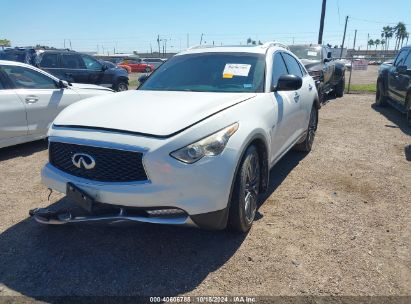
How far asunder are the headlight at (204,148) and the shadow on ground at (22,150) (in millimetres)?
4411

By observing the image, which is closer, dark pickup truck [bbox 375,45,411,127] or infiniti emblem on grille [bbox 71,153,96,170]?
infiniti emblem on grille [bbox 71,153,96,170]

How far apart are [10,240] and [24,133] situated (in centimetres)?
308

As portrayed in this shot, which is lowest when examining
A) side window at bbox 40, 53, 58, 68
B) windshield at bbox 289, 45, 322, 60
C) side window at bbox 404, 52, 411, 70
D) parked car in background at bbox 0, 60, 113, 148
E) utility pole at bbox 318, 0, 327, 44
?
parked car in background at bbox 0, 60, 113, 148

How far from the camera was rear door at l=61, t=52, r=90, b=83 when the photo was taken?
38.0 ft

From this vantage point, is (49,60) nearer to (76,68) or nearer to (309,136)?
(76,68)

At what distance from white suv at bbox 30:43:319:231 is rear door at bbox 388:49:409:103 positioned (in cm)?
639

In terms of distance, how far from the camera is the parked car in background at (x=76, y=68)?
36.8ft

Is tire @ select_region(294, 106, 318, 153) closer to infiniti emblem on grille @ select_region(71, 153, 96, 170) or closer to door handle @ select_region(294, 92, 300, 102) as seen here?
door handle @ select_region(294, 92, 300, 102)

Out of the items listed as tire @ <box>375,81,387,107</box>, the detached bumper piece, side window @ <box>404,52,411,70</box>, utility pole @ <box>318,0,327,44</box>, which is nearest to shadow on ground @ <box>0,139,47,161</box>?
the detached bumper piece

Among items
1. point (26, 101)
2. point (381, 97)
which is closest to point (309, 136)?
point (26, 101)

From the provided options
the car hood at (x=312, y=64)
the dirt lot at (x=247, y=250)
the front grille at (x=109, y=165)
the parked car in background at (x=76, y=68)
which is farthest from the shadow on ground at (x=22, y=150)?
the car hood at (x=312, y=64)

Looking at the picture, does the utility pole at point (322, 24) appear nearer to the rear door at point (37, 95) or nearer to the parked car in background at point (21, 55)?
the parked car in background at point (21, 55)

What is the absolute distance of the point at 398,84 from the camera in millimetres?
9125

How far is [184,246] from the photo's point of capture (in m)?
3.31
